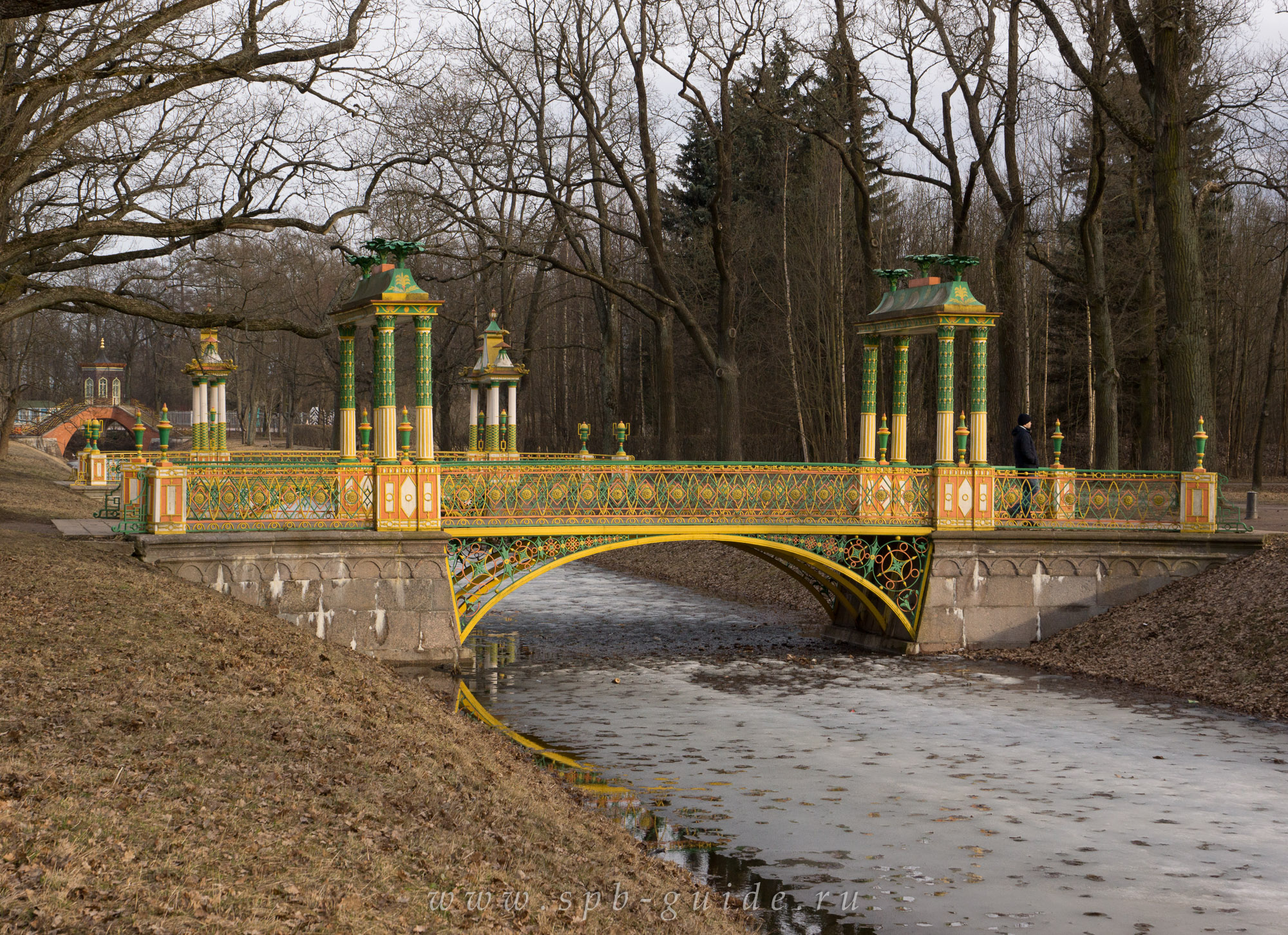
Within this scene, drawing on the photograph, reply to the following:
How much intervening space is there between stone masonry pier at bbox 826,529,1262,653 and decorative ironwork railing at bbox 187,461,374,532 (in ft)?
27.7

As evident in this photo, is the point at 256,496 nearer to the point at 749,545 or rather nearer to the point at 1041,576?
the point at 749,545

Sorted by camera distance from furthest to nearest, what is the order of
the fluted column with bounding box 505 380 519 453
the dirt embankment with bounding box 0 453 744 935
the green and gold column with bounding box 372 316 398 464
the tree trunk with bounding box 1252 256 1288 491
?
the tree trunk with bounding box 1252 256 1288 491
the fluted column with bounding box 505 380 519 453
the green and gold column with bounding box 372 316 398 464
the dirt embankment with bounding box 0 453 744 935

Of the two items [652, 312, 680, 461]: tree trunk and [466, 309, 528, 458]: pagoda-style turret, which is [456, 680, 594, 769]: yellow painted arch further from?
[466, 309, 528, 458]: pagoda-style turret

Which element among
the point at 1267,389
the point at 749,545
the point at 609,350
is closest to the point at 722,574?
the point at 749,545

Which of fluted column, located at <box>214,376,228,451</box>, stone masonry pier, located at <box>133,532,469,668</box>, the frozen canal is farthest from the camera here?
fluted column, located at <box>214,376,228,451</box>

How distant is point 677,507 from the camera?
1750 cm

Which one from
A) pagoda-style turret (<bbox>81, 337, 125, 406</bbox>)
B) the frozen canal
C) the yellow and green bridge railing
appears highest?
pagoda-style turret (<bbox>81, 337, 125, 406</bbox>)

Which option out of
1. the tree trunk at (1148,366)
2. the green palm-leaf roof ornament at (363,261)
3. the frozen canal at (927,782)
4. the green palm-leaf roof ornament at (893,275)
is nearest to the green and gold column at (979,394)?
the green palm-leaf roof ornament at (893,275)

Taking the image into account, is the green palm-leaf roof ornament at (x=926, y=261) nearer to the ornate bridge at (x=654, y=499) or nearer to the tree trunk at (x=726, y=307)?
the ornate bridge at (x=654, y=499)

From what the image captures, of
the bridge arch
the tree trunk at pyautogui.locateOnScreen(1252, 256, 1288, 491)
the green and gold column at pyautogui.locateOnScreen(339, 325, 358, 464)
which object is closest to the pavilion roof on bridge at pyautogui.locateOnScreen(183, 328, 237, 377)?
the green and gold column at pyautogui.locateOnScreen(339, 325, 358, 464)

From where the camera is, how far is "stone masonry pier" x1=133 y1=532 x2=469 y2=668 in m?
15.5

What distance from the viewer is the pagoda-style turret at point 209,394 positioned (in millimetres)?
30266

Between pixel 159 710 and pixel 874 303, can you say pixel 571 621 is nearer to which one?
pixel 874 303

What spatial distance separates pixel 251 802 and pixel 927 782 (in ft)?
21.4
